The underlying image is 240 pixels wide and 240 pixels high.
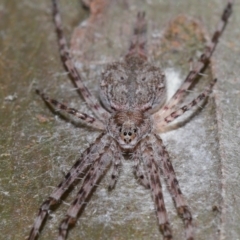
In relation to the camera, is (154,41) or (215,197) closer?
(215,197)

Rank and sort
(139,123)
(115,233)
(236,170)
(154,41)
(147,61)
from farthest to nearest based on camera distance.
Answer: (154,41) < (147,61) < (139,123) < (236,170) < (115,233)

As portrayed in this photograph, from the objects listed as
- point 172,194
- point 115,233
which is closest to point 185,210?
point 172,194

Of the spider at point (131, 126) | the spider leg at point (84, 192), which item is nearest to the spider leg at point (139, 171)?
the spider at point (131, 126)

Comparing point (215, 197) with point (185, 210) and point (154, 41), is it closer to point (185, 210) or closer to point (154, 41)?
point (185, 210)

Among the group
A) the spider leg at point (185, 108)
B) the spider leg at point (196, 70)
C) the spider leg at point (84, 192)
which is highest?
the spider leg at point (196, 70)

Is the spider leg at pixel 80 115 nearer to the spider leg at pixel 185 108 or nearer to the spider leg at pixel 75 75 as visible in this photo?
the spider leg at pixel 75 75

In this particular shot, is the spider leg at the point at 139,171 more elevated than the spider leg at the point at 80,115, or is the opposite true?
the spider leg at the point at 80,115

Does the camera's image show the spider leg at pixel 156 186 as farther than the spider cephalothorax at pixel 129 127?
No

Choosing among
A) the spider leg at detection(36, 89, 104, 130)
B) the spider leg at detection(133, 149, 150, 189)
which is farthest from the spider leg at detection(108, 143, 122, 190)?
the spider leg at detection(36, 89, 104, 130)
